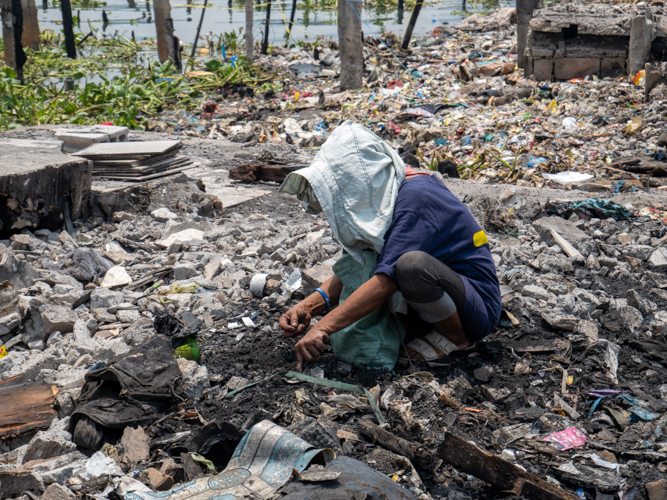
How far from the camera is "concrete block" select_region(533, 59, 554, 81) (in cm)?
934

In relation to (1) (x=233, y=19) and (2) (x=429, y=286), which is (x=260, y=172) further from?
(1) (x=233, y=19)

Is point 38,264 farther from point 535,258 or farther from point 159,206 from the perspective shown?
point 535,258

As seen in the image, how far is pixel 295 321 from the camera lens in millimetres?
2885

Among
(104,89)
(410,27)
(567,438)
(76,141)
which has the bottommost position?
(567,438)

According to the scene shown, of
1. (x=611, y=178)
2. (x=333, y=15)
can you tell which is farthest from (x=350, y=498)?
(x=333, y=15)

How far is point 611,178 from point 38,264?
16.8 ft

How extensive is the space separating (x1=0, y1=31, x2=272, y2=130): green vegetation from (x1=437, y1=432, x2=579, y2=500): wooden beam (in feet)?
24.0

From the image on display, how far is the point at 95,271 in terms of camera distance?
13.4ft

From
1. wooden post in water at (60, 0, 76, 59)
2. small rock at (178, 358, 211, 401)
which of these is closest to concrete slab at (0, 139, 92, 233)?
small rock at (178, 358, 211, 401)

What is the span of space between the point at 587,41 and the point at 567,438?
27.6 ft

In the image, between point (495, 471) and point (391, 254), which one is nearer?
point (495, 471)

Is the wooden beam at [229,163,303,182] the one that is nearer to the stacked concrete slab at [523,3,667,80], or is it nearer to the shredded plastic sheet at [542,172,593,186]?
the shredded plastic sheet at [542,172,593,186]

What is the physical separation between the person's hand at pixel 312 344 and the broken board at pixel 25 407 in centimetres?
105

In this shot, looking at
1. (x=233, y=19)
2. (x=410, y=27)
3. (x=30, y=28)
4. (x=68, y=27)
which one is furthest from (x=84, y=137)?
(x=233, y=19)
